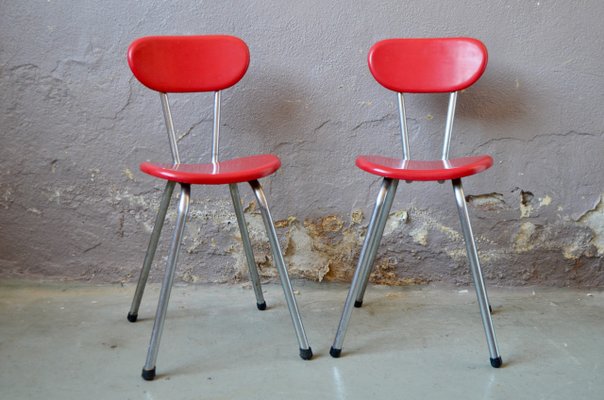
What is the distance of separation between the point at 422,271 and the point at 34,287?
143 centimetres

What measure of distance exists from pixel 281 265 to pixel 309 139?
0.64 meters

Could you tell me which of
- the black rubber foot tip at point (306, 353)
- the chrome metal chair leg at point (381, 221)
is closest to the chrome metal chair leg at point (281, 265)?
the black rubber foot tip at point (306, 353)

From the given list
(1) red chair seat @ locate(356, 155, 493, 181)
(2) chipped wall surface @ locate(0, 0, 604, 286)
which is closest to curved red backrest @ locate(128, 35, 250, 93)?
(2) chipped wall surface @ locate(0, 0, 604, 286)

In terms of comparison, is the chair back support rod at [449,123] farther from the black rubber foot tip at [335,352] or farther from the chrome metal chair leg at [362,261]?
the black rubber foot tip at [335,352]

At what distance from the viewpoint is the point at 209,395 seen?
5.84 ft

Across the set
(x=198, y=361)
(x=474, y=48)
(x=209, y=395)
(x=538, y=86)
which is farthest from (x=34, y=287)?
A: (x=538, y=86)

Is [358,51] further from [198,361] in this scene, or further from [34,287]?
[34,287]

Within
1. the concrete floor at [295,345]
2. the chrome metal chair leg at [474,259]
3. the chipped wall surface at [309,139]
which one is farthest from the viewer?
the chipped wall surface at [309,139]

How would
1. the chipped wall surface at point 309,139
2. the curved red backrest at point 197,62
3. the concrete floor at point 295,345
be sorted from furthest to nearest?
1. the chipped wall surface at point 309,139
2. the curved red backrest at point 197,62
3. the concrete floor at point 295,345

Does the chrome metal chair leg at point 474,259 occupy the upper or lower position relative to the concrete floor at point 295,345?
upper

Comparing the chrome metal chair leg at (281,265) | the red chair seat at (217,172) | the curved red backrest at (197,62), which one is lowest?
the chrome metal chair leg at (281,265)

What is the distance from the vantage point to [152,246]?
2186 mm

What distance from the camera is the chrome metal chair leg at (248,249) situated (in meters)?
2.22

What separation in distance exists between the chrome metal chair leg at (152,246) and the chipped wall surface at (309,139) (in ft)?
1.11
